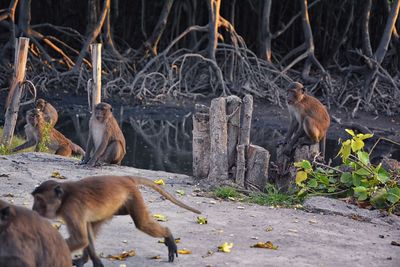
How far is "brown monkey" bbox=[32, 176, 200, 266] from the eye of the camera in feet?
19.6

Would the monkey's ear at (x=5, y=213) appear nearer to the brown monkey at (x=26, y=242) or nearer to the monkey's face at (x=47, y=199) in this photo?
the brown monkey at (x=26, y=242)

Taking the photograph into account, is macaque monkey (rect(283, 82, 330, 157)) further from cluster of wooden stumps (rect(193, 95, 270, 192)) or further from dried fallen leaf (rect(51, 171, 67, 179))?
dried fallen leaf (rect(51, 171, 67, 179))

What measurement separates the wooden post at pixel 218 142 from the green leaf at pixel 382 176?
172 cm

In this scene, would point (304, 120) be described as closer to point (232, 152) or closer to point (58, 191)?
point (232, 152)

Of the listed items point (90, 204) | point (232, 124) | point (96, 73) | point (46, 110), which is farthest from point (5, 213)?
point (46, 110)

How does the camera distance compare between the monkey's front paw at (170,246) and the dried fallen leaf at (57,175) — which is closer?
the monkey's front paw at (170,246)

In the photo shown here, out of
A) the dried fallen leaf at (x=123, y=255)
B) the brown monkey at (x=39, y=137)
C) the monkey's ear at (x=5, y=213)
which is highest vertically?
the monkey's ear at (x=5, y=213)

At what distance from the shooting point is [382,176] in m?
9.34

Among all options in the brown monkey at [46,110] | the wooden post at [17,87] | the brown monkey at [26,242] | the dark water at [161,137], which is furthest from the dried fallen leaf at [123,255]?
the dark water at [161,137]

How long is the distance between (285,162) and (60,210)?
494 centimetres

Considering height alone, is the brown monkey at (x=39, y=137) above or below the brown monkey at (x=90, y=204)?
below

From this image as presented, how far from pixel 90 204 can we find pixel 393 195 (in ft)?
13.0

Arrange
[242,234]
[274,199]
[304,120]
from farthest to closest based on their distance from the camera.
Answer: [304,120], [274,199], [242,234]

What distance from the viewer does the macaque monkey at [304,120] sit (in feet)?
38.1
